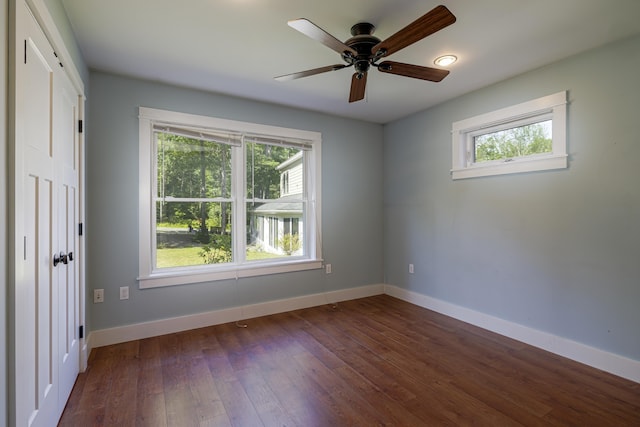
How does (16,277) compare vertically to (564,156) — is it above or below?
below

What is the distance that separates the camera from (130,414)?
1.83m

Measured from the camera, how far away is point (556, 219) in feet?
8.54

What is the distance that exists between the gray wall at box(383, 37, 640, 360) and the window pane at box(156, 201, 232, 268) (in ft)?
8.10

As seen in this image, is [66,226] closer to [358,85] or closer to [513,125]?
[358,85]

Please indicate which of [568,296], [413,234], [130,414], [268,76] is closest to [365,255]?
[413,234]

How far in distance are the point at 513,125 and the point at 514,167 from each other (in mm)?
443

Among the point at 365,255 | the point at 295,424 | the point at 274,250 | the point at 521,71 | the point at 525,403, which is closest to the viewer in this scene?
the point at 295,424

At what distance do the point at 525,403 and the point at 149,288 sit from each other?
3200 millimetres

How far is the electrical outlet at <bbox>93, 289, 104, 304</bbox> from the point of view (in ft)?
8.83

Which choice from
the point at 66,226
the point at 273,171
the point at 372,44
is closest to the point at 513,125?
the point at 372,44

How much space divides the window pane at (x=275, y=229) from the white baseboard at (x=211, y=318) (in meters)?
0.59

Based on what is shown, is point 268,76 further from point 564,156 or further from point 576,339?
point 576,339

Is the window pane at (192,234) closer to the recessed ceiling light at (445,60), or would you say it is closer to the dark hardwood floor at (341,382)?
the dark hardwood floor at (341,382)

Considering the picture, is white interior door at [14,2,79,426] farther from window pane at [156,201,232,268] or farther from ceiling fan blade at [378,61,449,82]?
ceiling fan blade at [378,61,449,82]
